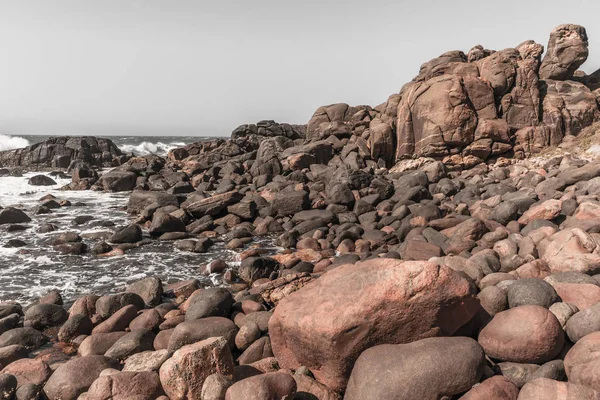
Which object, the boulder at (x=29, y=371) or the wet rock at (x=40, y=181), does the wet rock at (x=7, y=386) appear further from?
the wet rock at (x=40, y=181)

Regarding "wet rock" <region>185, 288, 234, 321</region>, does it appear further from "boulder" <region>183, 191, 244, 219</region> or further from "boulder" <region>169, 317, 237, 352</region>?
"boulder" <region>183, 191, 244, 219</region>

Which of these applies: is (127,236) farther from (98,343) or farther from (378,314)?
(378,314)

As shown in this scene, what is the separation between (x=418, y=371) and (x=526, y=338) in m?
1.71

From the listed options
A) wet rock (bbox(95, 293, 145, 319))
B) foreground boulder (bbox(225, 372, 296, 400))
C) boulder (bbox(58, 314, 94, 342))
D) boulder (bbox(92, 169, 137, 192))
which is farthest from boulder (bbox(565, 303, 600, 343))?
boulder (bbox(92, 169, 137, 192))

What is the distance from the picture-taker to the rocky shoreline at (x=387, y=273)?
4.80m

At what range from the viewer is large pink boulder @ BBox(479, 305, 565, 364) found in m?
4.85

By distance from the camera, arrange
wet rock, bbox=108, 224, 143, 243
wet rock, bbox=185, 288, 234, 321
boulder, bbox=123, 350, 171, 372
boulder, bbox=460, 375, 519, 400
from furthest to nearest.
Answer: wet rock, bbox=108, 224, 143, 243, wet rock, bbox=185, 288, 234, 321, boulder, bbox=123, 350, 171, 372, boulder, bbox=460, 375, 519, 400

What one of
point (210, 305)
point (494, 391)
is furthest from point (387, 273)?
point (210, 305)

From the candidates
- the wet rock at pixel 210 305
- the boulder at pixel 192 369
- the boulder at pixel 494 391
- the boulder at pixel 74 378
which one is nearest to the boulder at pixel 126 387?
the boulder at pixel 192 369

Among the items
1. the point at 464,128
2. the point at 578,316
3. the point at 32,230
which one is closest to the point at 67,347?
the point at 578,316

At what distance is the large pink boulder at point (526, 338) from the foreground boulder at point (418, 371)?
27.4 inches

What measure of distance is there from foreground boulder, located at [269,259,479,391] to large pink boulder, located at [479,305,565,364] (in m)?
0.45

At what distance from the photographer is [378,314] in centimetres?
482

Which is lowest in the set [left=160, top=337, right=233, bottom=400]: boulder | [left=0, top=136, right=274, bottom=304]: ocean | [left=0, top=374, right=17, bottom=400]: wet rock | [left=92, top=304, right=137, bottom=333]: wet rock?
[left=0, top=136, right=274, bottom=304]: ocean
